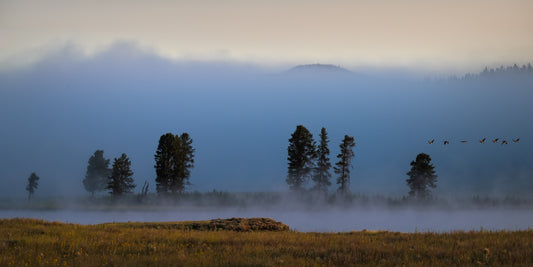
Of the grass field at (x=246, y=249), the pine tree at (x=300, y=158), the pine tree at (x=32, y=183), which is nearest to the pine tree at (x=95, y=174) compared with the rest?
the pine tree at (x=32, y=183)

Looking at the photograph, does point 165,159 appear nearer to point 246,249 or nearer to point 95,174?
point 95,174

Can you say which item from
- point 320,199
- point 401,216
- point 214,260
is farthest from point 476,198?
point 214,260

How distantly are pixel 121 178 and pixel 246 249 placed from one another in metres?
66.2

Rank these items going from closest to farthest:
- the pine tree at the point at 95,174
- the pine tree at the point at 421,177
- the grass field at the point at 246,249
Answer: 1. the grass field at the point at 246,249
2. the pine tree at the point at 421,177
3. the pine tree at the point at 95,174

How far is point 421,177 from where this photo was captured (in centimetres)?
7000

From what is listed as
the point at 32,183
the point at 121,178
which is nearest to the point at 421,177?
the point at 121,178

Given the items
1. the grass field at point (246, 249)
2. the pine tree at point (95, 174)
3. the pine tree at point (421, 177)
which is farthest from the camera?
the pine tree at point (95, 174)

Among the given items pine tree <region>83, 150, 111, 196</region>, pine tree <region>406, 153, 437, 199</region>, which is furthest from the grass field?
pine tree <region>83, 150, 111, 196</region>

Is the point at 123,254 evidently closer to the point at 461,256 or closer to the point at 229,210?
the point at 461,256

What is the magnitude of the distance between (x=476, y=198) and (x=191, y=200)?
51058 millimetres

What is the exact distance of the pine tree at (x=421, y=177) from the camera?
2751 inches

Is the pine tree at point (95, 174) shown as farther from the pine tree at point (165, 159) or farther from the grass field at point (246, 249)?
the grass field at point (246, 249)

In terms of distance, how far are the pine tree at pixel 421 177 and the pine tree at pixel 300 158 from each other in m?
17.0

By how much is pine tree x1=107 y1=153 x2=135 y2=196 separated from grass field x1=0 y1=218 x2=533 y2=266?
181 feet
